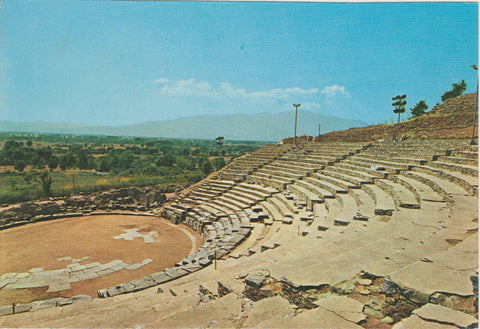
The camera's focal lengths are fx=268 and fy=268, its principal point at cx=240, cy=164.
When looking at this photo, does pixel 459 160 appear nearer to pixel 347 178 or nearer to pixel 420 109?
pixel 347 178

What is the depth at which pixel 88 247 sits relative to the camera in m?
11.9

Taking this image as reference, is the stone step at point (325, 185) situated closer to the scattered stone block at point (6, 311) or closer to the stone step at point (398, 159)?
the stone step at point (398, 159)

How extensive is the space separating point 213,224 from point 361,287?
34.5 feet

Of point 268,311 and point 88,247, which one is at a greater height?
point 268,311

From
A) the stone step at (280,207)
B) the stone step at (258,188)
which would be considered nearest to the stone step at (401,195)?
the stone step at (280,207)

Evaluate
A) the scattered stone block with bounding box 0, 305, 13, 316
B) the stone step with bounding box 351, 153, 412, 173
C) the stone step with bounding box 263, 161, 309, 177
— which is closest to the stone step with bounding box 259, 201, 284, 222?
the stone step with bounding box 263, 161, 309, 177

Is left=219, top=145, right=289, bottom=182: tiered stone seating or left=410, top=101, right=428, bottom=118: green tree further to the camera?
left=410, top=101, right=428, bottom=118: green tree

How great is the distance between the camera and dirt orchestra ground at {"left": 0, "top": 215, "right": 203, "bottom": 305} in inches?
342

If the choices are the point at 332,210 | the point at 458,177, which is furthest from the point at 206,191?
the point at 458,177

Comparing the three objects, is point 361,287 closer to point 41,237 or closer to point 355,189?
point 355,189

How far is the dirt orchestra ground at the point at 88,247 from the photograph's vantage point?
8688 millimetres

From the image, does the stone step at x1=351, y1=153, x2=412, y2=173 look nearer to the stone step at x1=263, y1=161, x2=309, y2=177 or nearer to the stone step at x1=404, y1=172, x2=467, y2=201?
the stone step at x1=404, y1=172, x2=467, y2=201

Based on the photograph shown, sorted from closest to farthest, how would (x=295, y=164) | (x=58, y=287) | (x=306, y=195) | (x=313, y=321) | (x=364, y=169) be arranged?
(x=313, y=321) → (x=58, y=287) → (x=306, y=195) → (x=364, y=169) → (x=295, y=164)

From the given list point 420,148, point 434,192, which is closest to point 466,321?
point 434,192
